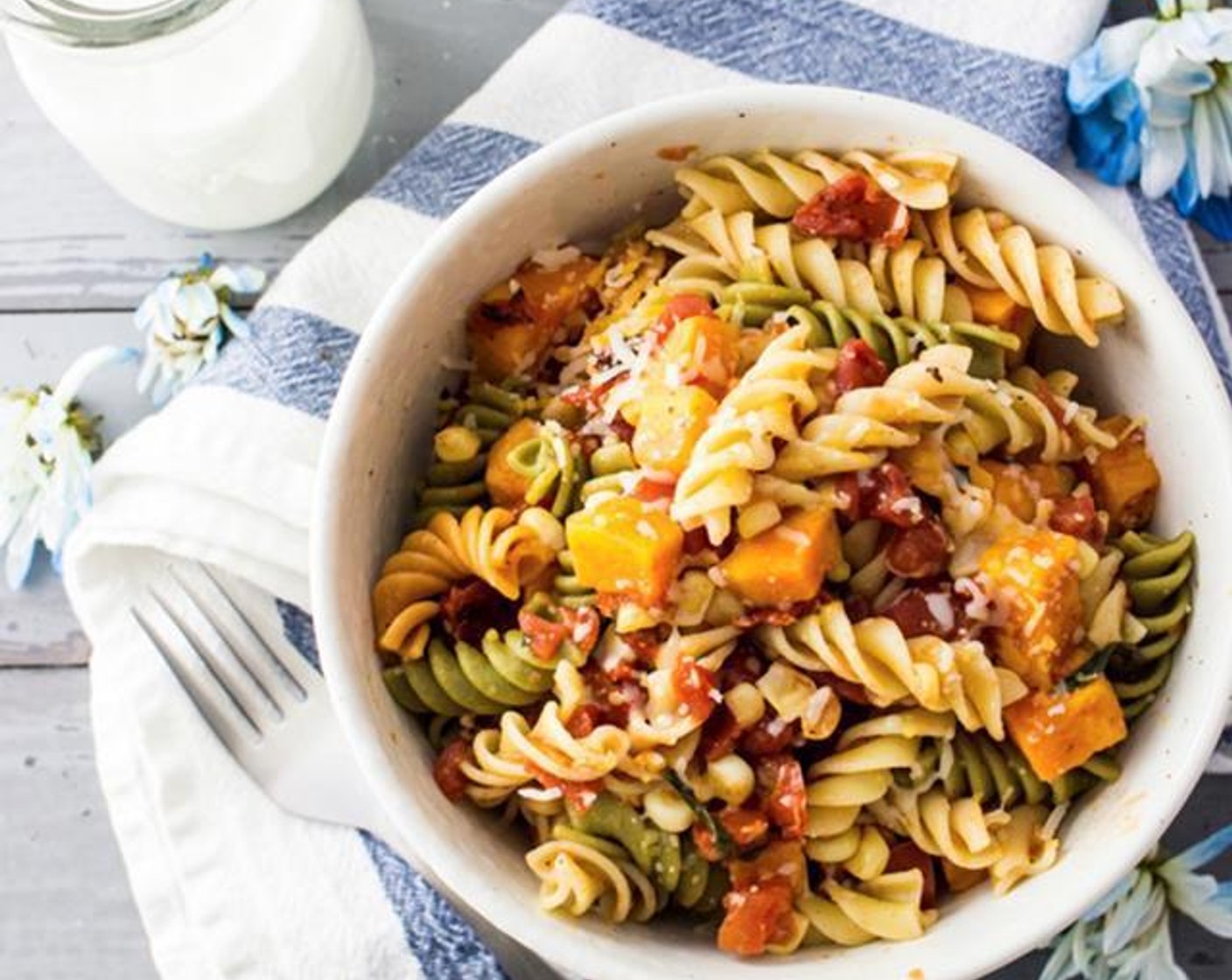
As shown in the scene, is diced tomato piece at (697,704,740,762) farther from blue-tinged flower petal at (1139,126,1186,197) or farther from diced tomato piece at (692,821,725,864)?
blue-tinged flower petal at (1139,126,1186,197)

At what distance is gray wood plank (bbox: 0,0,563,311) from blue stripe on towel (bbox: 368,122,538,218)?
22 cm

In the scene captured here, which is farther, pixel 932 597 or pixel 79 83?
pixel 79 83

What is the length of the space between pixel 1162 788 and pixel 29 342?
1662 millimetres

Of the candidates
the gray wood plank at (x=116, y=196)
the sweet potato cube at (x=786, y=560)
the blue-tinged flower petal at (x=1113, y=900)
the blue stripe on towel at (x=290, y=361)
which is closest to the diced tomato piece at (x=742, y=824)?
the sweet potato cube at (x=786, y=560)

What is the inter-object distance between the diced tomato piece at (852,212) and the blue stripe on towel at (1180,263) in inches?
21.0

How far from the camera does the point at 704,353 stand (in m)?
1.83

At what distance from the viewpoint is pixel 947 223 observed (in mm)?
1990

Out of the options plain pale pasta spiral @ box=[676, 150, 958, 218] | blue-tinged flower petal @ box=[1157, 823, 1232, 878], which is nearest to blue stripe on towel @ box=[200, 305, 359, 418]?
plain pale pasta spiral @ box=[676, 150, 958, 218]

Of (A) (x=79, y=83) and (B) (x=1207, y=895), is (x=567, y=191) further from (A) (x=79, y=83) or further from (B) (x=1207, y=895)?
(B) (x=1207, y=895)

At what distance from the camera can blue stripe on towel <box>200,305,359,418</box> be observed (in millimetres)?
2277

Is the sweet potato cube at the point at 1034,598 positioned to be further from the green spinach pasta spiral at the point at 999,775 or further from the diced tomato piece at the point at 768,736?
the diced tomato piece at the point at 768,736

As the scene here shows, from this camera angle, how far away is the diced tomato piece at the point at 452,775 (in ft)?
6.36

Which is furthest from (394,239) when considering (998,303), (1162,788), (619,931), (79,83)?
(1162,788)

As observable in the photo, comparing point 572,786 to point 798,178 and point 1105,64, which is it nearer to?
point 798,178
